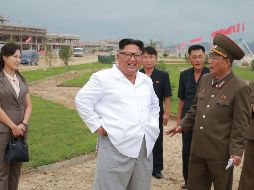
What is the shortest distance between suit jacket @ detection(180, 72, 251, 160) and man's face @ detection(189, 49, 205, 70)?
1.26 metres

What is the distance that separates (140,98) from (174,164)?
3575 millimetres

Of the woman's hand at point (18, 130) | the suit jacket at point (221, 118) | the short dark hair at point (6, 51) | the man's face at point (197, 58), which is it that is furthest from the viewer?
the man's face at point (197, 58)

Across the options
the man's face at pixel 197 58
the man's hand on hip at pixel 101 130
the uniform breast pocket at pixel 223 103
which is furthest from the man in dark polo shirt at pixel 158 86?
the man's hand on hip at pixel 101 130

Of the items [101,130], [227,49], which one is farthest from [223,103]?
[101,130]

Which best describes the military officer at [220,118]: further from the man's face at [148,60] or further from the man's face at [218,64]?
the man's face at [148,60]

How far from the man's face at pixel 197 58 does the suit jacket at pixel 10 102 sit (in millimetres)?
2301

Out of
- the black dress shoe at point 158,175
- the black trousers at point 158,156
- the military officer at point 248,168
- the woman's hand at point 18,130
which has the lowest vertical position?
the black dress shoe at point 158,175

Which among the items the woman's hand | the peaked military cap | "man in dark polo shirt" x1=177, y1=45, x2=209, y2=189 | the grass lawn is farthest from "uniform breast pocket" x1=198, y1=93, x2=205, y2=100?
the grass lawn

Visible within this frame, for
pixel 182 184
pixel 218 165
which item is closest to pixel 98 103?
pixel 218 165

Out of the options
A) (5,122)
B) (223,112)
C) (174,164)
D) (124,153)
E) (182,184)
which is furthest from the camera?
(174,164)

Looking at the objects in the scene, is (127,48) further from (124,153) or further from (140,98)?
(124,153)

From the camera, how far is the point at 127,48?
3363 mm

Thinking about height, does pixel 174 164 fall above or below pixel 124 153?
below

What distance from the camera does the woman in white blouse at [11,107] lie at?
4219 mm
